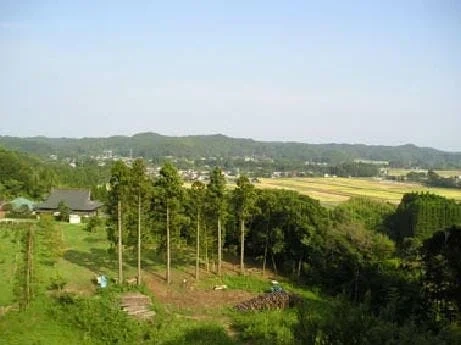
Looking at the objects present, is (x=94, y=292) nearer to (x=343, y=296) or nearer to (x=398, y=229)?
(x=343, y=296)

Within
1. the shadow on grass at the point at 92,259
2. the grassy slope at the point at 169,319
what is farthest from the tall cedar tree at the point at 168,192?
the shadow on grass at the point at 92,259

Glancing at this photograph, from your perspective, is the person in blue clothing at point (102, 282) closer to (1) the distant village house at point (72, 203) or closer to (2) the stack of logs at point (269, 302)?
(2) the stack of logs at point (269, 302)

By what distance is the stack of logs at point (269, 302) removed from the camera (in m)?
21.2

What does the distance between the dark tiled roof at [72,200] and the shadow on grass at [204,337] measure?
35.3 metres

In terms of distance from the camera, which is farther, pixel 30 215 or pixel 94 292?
pixel 30 215

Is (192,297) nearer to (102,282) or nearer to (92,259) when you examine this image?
(102,282)

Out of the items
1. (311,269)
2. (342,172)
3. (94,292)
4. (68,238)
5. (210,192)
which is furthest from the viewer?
(342,172)

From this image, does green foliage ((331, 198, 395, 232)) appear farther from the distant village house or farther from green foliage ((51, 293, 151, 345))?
green foliage ((51, 293, 151, 345))

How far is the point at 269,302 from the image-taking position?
2155cm

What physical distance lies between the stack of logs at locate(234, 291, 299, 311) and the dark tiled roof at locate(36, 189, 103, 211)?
3256 cm

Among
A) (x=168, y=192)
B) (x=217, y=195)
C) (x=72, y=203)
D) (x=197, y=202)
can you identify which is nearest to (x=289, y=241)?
(x=217, y=195)

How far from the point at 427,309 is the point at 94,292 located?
1349cm

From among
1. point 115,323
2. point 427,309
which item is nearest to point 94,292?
point 115,323

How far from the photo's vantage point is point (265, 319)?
62.3 ft
